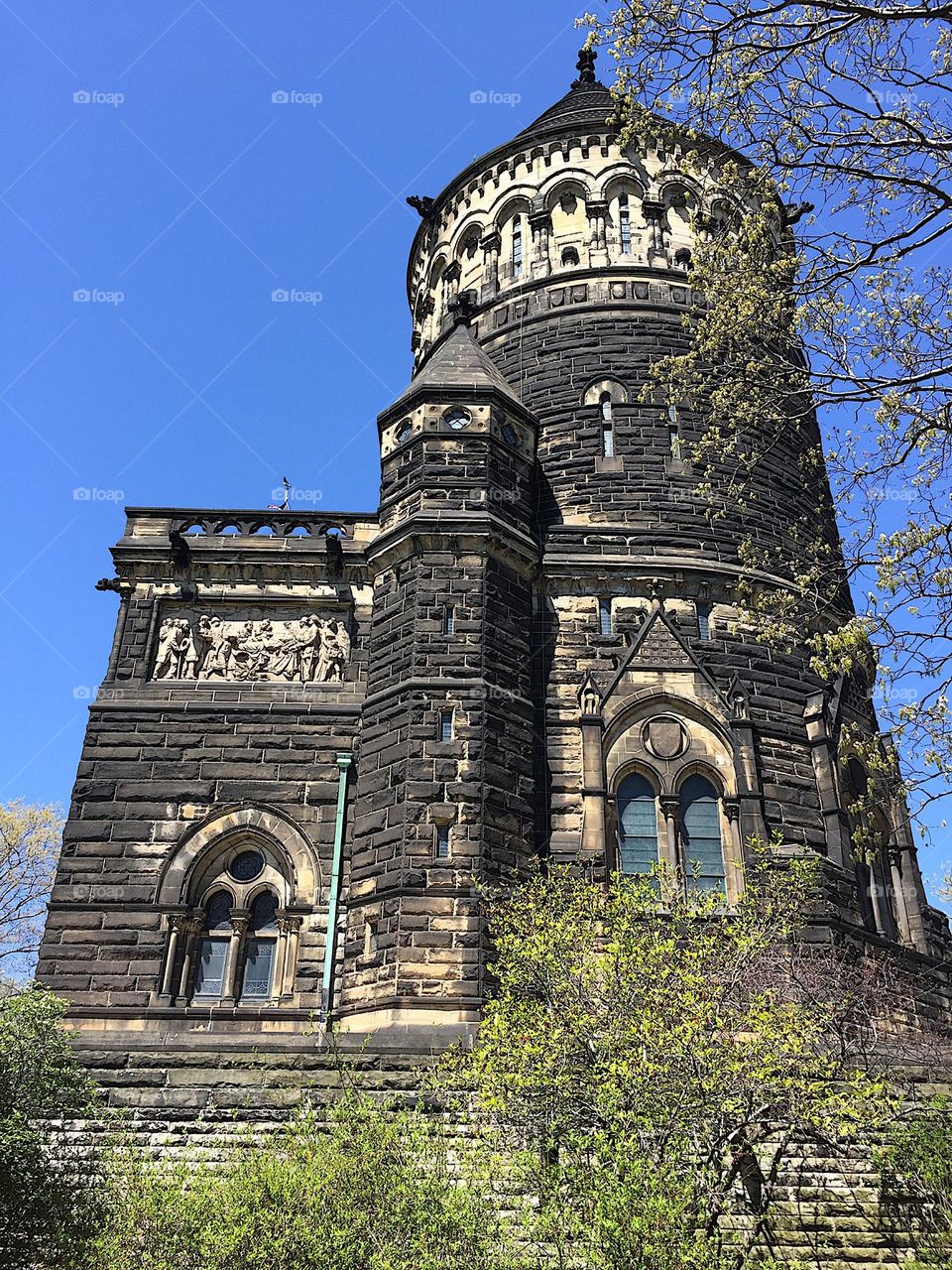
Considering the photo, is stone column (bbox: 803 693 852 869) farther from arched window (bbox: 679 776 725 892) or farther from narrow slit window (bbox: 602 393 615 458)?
narrow slit window (bbox: 602 393 615 458)

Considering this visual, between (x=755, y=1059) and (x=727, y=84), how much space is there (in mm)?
8338

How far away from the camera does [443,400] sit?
17688 millimetres

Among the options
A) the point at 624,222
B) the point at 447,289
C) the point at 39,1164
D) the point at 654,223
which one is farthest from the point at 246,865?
the point at 654,223

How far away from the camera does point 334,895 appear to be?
15.3m

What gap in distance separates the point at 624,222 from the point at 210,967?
15958 millimetres

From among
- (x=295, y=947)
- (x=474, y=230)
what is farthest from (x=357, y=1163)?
(x=474, y=230)

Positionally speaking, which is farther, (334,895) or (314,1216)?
(334,895)

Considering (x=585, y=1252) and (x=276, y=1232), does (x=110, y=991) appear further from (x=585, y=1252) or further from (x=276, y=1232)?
(x=585, y=1252)

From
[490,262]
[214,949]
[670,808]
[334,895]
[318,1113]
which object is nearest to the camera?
[318,1113]

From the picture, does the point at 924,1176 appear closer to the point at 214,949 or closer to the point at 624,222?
the point at 214,949

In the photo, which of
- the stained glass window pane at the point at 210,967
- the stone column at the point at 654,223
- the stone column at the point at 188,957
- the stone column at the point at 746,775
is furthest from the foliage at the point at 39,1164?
the stone column at the point at 654,223

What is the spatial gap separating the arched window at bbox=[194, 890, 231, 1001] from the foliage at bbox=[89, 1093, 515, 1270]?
712cm

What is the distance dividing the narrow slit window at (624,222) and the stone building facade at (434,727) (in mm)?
2734

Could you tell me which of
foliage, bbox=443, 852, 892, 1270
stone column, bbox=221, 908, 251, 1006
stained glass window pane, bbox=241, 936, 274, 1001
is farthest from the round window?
foliage, bbox=443, 852, 892, 1270
